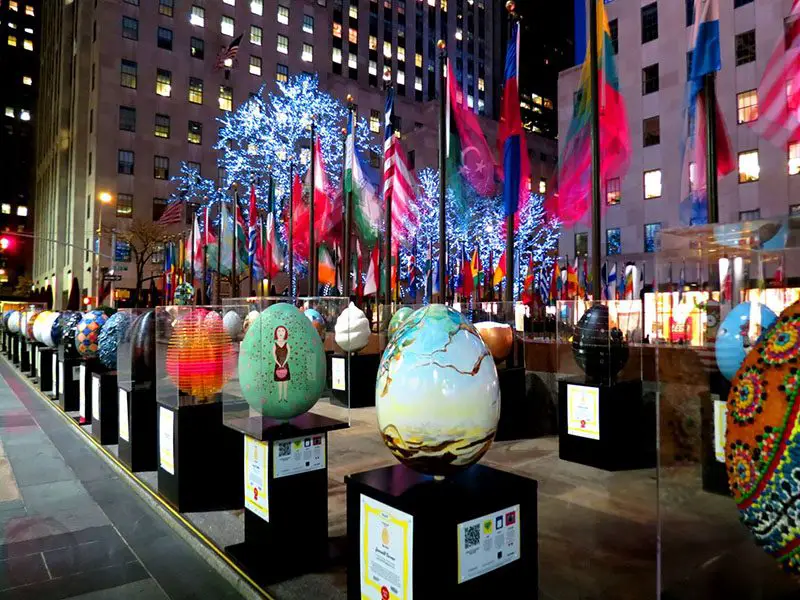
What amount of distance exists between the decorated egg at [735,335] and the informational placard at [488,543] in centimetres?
137

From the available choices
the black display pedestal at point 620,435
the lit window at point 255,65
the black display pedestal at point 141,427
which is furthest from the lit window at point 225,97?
the black display pedestal at point 620,435

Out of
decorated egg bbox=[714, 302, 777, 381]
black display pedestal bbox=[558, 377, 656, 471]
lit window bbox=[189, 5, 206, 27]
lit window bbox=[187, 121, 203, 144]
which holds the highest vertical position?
Answer: lit window bbox=[189, 5, 206, 27]

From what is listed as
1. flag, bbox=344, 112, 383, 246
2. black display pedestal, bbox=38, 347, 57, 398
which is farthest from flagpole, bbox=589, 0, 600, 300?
black display pedestal, bbox=38, 347, 57, 398

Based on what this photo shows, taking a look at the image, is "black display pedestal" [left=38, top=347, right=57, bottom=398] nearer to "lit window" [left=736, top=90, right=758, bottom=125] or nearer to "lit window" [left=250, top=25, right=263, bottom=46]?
"lit window" [left=736, top=90, right=758, bottom=125]

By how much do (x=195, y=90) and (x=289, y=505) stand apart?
49000mm

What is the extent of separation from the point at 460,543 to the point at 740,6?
35231mm

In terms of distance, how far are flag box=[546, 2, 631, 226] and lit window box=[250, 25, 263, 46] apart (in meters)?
47.7

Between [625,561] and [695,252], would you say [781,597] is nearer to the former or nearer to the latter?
[625,561]

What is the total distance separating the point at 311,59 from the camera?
55.1 meters

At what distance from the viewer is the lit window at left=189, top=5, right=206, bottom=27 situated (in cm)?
4650

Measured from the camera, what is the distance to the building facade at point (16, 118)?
90.8m

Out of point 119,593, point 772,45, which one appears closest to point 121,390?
point 119,593

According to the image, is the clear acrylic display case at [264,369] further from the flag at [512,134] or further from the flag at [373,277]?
the flag at [373,277]

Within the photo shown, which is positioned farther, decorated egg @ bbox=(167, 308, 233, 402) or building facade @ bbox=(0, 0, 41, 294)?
building facade @ bbox=(0, 0, 41, 294)
